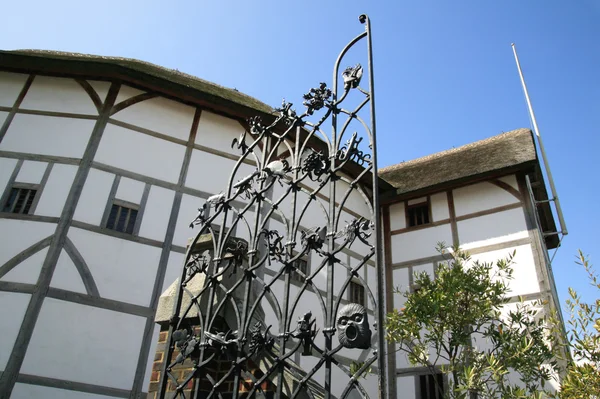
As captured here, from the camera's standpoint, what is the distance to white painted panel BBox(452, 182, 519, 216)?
448 inches

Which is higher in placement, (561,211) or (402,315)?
(561,211)

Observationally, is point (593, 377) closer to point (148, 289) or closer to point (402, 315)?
point (402, 315)

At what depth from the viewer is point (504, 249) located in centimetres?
1073

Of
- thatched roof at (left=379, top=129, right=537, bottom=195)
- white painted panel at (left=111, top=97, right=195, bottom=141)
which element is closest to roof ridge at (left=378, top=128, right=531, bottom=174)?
thatched roof at (left=379, top=129, right=537, bottom=195)

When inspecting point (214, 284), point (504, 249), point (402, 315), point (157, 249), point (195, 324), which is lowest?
point (195, 324)

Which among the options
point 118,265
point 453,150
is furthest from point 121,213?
point 453,150

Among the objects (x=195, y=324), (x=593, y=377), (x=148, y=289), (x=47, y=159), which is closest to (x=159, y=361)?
(x=195, y=324)

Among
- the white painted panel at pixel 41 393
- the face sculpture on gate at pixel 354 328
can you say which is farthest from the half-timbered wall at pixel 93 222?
the face sculpture on gate at pixel 354 328

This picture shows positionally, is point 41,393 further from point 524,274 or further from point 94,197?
point 524,274

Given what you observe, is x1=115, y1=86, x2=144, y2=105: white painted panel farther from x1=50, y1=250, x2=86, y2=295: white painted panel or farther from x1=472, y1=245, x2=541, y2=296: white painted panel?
x1=472, y1=245, x2=541, y2=296: white painted panel

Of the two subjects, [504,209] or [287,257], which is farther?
[504,209]

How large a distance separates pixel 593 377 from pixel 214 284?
130 inches

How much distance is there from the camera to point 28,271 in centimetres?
786

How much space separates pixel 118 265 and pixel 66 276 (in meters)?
0.84
